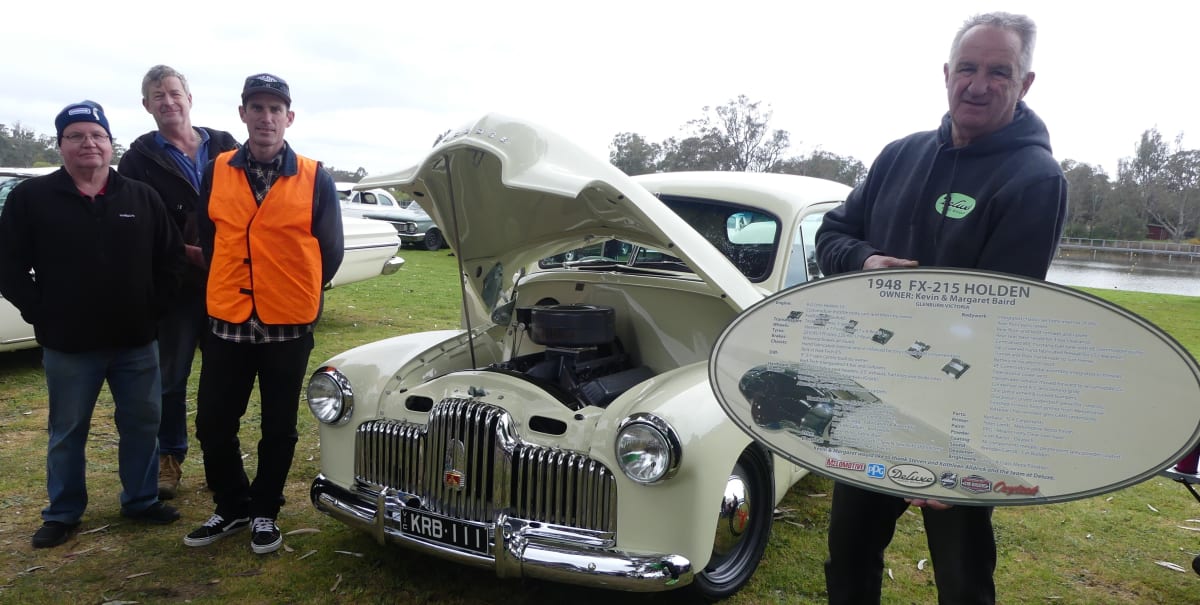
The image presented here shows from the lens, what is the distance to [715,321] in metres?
3.51

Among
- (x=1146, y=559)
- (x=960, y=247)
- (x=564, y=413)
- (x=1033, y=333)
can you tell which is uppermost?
(x=960, y=247)

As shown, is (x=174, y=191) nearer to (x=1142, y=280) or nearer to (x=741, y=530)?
(x=741, y=530)

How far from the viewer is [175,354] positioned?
11.9 ft

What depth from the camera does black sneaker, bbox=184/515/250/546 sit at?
3203 mm

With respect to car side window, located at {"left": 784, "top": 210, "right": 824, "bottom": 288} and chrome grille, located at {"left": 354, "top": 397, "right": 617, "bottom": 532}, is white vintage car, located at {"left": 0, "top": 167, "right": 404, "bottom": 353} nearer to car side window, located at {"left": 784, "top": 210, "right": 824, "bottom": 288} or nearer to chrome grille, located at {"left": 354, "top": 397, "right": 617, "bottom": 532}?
chrome grille, located at {"left": 354, "top": 397, "right": 617, "bottom": 532}

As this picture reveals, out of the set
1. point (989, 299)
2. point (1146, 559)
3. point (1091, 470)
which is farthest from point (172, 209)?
point (1146, 559)

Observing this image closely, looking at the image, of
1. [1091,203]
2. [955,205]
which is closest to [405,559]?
[955,205]

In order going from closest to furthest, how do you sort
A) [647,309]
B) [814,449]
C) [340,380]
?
1. [814,449]
2. [340,380]
3. [647,309]

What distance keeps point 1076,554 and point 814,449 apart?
257 centimetres

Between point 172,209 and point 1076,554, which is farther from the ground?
point 172,209

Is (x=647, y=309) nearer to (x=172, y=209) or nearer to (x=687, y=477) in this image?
(x=687, y=477)

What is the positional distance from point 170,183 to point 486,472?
7.61 feet

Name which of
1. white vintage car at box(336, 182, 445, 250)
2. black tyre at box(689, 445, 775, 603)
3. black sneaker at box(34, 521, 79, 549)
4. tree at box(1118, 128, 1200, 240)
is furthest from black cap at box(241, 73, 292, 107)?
tree at box(1118, 128, 1200, 240)

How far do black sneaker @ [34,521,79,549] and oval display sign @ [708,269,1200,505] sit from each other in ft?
10.2
